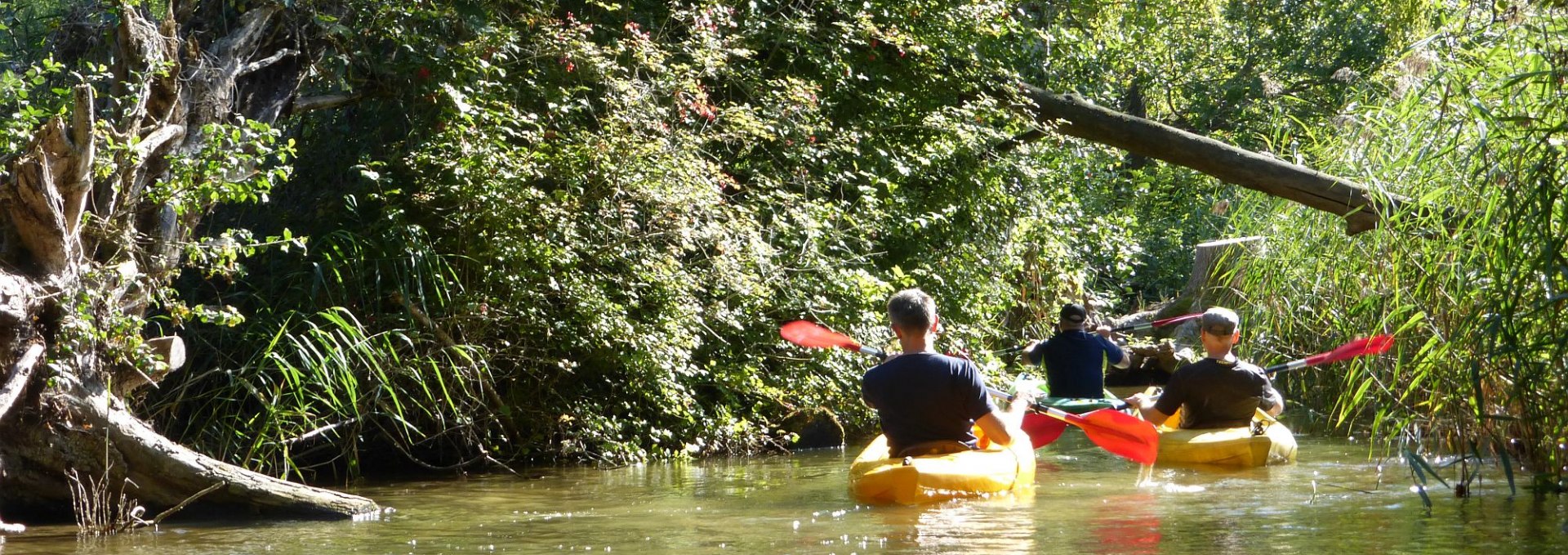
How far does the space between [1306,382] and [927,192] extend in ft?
11.0

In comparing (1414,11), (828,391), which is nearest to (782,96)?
(828,391)

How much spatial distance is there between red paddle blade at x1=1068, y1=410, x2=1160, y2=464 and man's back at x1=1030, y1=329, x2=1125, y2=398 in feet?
6.03

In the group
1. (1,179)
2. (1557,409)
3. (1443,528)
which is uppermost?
(1,179)

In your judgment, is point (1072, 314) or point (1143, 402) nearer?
point (1143, 402)

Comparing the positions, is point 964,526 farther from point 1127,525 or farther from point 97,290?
point 97,290

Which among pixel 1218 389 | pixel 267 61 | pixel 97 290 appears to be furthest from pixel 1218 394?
pixel 97 290

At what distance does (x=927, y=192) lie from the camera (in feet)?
39.4

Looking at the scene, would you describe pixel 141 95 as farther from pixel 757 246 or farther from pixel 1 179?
pixel 757 246

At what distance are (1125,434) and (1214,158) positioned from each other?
4423mm

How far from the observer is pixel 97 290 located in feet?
21.0

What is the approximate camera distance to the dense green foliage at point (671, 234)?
7062mm

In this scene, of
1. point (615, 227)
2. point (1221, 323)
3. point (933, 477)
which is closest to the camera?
point (933, 477)

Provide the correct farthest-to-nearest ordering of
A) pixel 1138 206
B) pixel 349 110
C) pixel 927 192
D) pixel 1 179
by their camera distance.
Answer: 1. pixel 1138 206
2. pixel 927 192
3. pixel 349 110
4. pixel 1 179

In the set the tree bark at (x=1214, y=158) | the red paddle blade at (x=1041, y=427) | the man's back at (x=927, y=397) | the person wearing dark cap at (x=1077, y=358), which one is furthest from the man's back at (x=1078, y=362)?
the man's back at (x=927, y=397)
